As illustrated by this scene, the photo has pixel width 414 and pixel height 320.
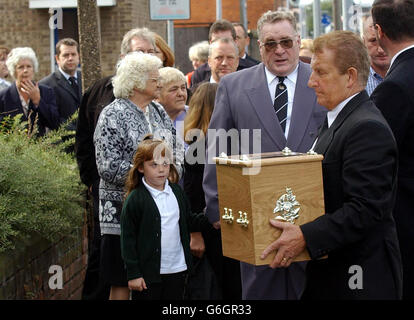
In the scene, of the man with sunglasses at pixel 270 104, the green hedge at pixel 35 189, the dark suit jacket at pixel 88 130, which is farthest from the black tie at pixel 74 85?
the man with sunglasses at pixel 270 104

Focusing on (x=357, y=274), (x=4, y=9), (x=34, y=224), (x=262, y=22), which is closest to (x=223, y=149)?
(x=262, y=22)

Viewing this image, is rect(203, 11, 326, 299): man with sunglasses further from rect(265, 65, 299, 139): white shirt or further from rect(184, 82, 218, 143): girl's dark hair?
rect(184, 82, 218, 143): girl's dark hair

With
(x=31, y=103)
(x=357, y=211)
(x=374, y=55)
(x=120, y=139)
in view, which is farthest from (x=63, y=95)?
(x=357, y=211)

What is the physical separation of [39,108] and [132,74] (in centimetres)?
300

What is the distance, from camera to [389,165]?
3.78 metres

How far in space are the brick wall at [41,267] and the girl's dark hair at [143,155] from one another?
974mm

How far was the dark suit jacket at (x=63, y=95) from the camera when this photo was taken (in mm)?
9891

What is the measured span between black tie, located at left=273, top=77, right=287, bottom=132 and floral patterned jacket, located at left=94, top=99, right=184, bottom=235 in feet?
4.04

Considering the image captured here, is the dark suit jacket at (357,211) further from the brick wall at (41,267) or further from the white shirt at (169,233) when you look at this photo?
the brick wall at (41,267)

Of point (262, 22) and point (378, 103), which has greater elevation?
point (262, 22)

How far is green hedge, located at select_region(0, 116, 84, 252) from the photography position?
588 cm

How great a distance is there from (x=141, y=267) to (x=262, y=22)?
1.89m

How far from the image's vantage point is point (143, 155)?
5.67m
